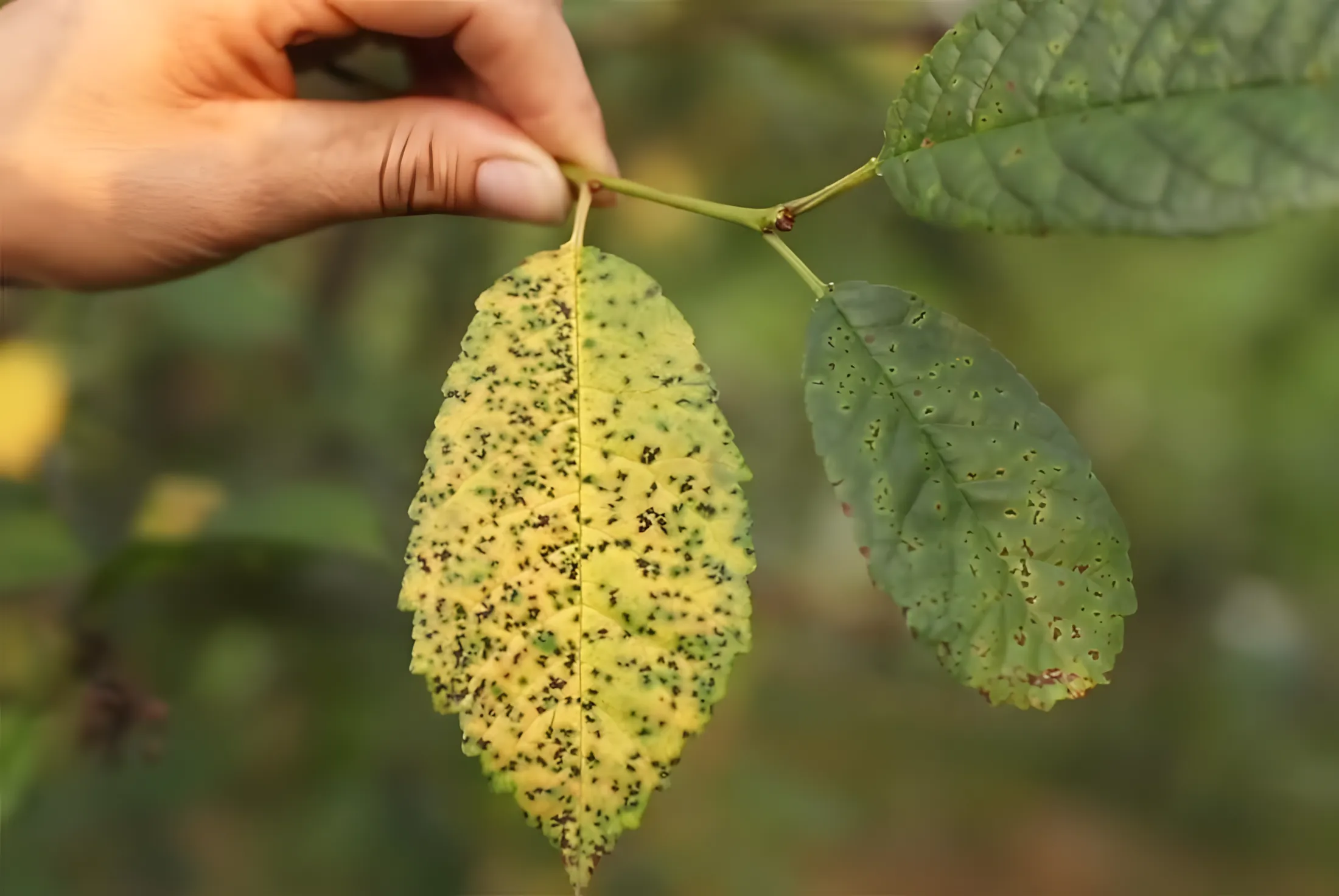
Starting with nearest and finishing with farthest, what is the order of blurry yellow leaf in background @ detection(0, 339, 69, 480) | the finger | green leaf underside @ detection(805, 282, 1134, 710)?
1. green leaf underside @ detection(805, 282, 1134, 710)
2. the finger
3. blurry yellow leaf in background @ detection(0, 339, 69, 480)

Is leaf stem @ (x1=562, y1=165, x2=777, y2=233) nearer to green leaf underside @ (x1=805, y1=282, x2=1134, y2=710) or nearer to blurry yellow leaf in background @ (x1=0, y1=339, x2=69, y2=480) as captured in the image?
green leaf underside @ (x1=805, y1=282, x2=1134, y2=710)

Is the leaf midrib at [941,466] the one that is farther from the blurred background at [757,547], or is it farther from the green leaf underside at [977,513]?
the blurred background at [757,547]

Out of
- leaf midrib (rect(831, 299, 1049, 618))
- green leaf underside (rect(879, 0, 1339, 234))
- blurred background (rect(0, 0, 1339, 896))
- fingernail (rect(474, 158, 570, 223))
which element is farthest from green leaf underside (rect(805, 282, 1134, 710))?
blurred background (rect(0, 0, 1339, 896))

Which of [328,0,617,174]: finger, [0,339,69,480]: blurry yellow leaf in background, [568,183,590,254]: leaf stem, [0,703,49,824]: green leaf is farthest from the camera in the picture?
[0,339,69,480]: blurry yellow leaf in background

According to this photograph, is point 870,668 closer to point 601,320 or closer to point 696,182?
point 696,182

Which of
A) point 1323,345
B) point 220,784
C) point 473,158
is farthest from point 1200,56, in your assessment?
point 220,784

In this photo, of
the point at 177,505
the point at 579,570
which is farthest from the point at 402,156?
the point at 177,505

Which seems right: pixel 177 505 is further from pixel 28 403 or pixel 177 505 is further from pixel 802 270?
pixel 802 270
